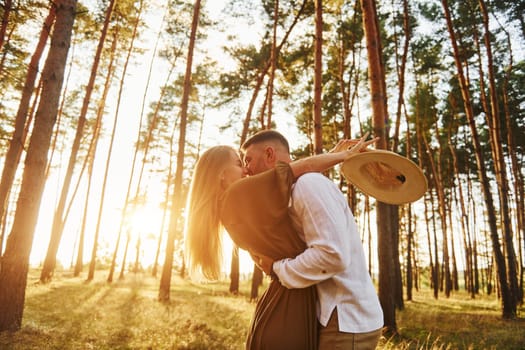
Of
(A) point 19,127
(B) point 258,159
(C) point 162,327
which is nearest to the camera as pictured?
(B) point 258,159

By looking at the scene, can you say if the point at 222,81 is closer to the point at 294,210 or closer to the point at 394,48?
the point at 394,48

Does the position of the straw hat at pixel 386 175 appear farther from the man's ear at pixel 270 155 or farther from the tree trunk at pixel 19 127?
the tree trunk at pixel 19 127

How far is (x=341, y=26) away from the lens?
16.2m

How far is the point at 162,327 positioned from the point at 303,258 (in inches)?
282

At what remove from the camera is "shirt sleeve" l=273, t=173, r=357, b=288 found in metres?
1.51

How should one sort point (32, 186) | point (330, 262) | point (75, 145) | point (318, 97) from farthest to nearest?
1. point (75, 145)
2. point (318, 97)
3. point (32, 186)
4. point (330, 262)

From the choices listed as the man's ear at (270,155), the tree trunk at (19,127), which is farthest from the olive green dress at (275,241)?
the tree trunk at (19,127)

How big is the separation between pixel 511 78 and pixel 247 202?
21631 mm

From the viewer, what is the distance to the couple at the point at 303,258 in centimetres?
154

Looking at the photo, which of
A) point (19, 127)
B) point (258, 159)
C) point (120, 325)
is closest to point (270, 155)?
point (258, 159)

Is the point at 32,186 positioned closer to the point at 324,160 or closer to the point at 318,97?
the point at 324,160

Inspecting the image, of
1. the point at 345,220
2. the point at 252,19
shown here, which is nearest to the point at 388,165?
the point at 345,220

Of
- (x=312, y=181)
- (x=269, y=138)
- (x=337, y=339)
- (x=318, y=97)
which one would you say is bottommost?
(x=337, y=339)

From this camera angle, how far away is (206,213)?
1980mm
